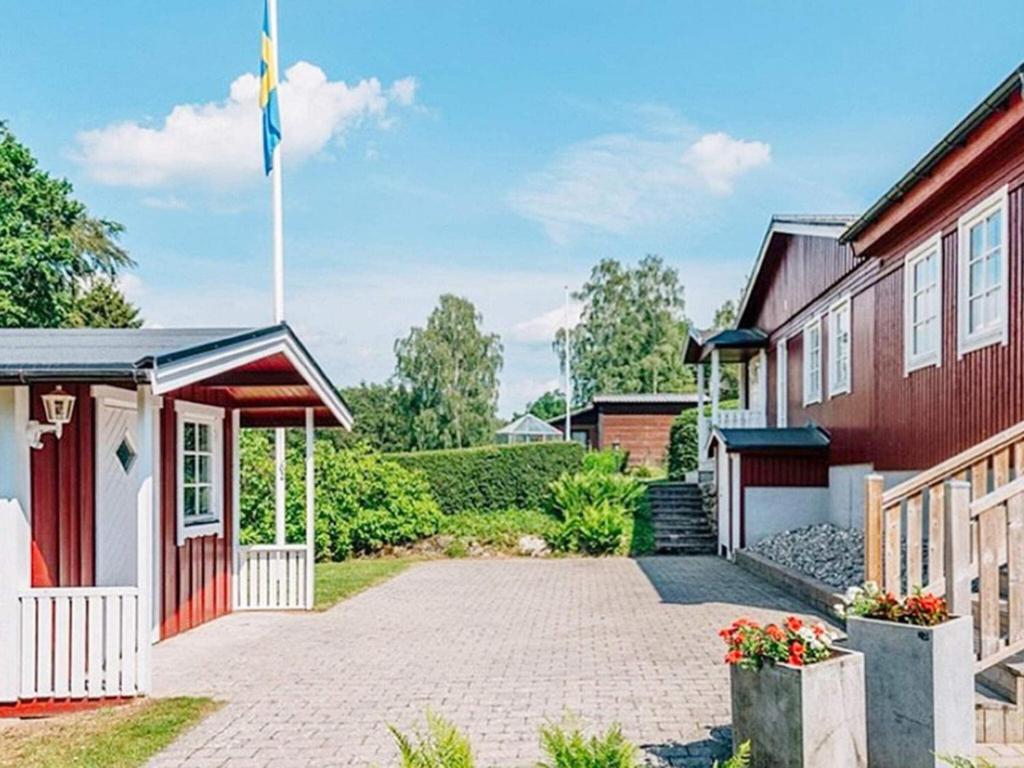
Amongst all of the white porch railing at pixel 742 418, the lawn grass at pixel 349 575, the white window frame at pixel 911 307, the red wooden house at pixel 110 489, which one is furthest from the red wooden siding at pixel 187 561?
the white porch railing at pixel 742 418

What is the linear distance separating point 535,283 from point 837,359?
29.4 metres

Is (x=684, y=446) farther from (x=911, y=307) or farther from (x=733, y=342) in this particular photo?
(x=911, y=307)

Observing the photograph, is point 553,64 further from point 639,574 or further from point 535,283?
point 535,283

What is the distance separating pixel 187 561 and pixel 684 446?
1825 cm

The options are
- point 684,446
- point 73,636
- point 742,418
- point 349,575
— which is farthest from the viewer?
point 684,446

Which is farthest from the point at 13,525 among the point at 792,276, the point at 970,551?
the point at 792,276

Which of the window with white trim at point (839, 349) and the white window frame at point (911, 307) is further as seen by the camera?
the window with white trim at point (839, 349)

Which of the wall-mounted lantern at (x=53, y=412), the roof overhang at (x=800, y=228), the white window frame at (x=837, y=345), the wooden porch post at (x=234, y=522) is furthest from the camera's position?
the roof overhang at (x=800, y=228)

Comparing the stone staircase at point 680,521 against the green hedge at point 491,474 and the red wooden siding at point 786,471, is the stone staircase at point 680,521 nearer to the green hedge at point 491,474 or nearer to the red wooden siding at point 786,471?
the green hedge at point 491,474

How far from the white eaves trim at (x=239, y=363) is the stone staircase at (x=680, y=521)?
1035 cm

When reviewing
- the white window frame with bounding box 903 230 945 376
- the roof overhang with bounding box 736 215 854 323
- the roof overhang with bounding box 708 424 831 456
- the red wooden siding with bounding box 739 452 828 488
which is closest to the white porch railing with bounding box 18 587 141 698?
the white window frame with bounding box 903 230 945 376

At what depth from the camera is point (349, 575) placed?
14273mm

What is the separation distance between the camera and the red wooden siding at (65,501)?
6476 millimetres

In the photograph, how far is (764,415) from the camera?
2062 centimetres
